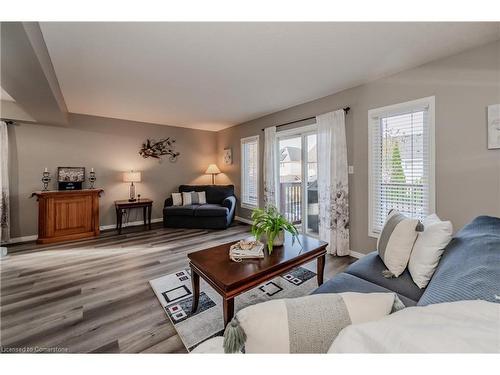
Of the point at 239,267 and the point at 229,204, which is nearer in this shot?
the point at 239,267

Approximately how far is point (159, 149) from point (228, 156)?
5.50 feet

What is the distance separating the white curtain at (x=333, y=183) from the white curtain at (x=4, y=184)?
5128 millimetres

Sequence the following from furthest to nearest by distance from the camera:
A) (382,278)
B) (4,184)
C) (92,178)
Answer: (92,178)
(4,184)
(382,278)

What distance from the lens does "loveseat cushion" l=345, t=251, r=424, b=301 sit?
139 cm

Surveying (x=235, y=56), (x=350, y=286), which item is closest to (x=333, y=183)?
Answer: (x=350, y=286)

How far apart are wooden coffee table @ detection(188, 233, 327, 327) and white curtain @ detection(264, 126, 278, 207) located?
2231 millimetres

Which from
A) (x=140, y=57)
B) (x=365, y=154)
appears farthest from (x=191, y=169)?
(x=365, y=154)

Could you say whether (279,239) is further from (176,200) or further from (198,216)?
(176,200)

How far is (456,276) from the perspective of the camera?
3.43 feet

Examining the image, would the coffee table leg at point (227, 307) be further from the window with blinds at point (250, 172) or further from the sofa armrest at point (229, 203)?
the window with blinds at point (250, 172)

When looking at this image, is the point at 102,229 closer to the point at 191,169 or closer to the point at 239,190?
the point at 191,169

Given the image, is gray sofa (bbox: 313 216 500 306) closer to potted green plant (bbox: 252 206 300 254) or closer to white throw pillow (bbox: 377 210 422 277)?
white throw pillow (bbox: 377 210 422 277)

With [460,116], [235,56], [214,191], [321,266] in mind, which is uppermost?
[235,56]

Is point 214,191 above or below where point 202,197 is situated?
above
